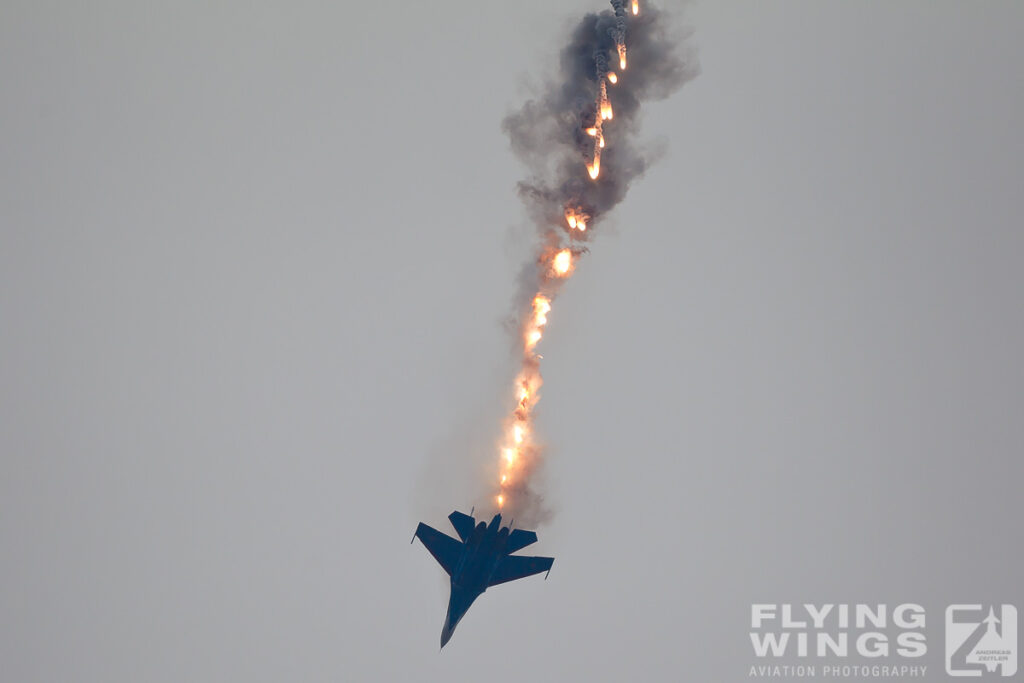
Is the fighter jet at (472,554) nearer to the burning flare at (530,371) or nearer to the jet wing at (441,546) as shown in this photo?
the jet wing at (441,546)

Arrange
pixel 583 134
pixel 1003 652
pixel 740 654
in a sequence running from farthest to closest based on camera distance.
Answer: pixel 740 654 → pixel 1003 652 → pixel 583 134

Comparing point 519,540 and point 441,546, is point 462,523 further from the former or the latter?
point 519,540

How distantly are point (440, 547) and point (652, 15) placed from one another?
39.9 metres

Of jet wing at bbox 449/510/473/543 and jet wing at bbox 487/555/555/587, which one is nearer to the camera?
→ jet wing at bbox 449/510/473/543

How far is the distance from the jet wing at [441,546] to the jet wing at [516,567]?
3.02 metres

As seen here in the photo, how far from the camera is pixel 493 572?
69.2 m

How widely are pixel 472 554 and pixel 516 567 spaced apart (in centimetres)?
457

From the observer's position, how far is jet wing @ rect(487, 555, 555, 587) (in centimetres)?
6981

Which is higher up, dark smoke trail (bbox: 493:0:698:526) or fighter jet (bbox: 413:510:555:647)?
dark smoke trail (bbox: 493:0:698:526)

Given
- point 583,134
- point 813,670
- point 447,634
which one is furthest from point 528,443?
point 813,670

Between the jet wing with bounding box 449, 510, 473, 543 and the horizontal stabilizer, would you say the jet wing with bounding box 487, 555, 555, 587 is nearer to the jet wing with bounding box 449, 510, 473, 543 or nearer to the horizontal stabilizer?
the horizontal stabilizer

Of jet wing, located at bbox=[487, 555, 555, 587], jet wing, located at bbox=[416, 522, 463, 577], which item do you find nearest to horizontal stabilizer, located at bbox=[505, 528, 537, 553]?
jet wing, located at bbox=[487, 555, 555, 587]

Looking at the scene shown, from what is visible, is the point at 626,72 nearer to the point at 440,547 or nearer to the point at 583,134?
the point at 583,134

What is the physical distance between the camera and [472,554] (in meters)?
67.7
